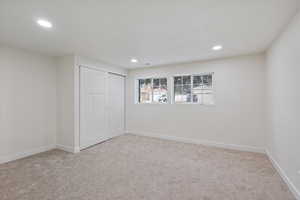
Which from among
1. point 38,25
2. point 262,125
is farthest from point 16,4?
point 262,125

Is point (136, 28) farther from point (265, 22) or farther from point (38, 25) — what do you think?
point (265, 22)

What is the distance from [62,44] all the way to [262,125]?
4689 millimetres

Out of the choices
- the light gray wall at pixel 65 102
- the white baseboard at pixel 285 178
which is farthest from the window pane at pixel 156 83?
the white baseboard at pixel 285 178

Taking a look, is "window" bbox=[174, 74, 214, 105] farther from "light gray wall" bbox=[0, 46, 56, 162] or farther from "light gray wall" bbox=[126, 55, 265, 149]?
"light gray wall" bbox=[0, 46, 56, 162]

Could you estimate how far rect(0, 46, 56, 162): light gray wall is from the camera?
2914mm

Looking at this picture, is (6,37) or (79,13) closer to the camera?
(79,13)

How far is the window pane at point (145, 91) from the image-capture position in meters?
5.02

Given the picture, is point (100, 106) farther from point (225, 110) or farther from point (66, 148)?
point (225, 110)

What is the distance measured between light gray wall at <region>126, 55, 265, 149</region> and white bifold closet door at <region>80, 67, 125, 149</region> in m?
1.20

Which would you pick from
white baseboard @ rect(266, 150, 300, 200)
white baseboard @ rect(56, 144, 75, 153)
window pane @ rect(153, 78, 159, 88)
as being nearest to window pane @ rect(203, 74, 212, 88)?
window pane @ rect(153, 78, 159, 88)

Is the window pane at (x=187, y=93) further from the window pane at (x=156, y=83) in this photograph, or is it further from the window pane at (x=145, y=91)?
the window pane at (x=145, y=91)

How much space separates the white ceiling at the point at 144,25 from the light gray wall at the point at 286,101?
28cm

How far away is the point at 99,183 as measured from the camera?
7.14ft

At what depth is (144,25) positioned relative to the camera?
2.06 m
